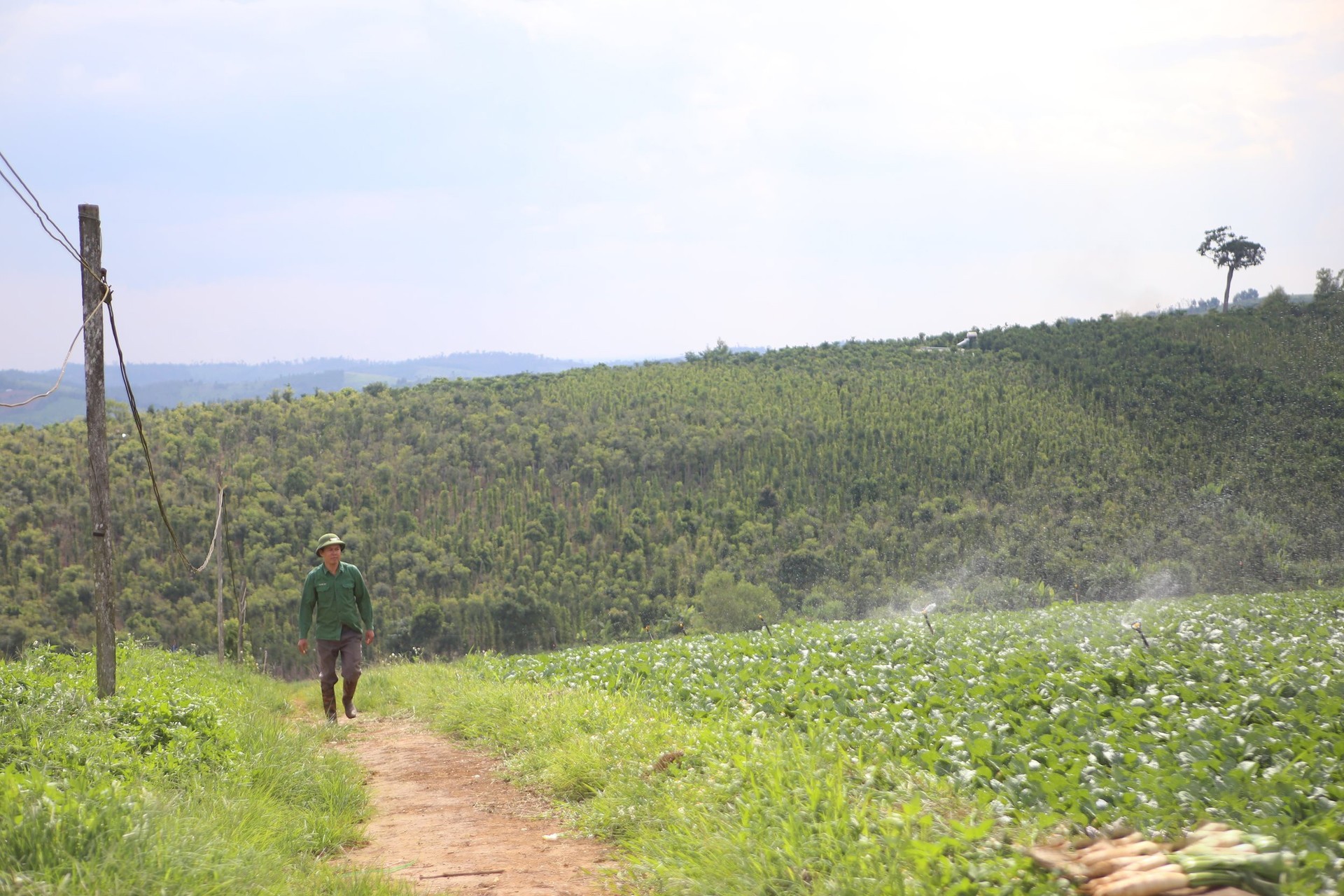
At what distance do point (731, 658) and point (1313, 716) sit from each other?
620 cm

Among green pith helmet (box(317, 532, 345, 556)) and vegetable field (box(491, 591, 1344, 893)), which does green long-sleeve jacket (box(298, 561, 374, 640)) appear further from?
vegetable field (box(491, 591, 1344, 893))

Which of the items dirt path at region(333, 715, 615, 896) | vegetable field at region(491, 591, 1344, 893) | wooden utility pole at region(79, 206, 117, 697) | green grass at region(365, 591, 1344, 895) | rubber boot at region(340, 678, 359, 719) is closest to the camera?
green grass at region(365, 591, 1344, 895)

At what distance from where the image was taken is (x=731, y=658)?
34.0 ft

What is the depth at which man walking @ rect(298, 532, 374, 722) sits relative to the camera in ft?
31.0

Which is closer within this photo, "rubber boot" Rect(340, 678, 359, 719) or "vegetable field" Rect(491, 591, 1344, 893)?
"vegetable field" Rect(491, 591, 1344, 893)

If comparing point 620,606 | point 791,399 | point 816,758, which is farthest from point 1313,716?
point 791,399

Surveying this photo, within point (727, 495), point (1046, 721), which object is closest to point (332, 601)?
point (1046, 721)

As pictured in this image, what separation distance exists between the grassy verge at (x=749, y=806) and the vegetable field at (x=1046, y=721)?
0.10ft

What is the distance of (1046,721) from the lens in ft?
18.6

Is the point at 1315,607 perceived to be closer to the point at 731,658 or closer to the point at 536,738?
the point at 731,658

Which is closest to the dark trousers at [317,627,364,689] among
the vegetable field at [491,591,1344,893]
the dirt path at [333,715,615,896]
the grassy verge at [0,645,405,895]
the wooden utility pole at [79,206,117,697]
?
the grassy verge at [0,645,405,895]

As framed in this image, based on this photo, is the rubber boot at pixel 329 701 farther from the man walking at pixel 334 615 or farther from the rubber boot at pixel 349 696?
the rubber boot at pixel 349 696

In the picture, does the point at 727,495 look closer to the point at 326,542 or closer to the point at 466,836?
the point at 326,542

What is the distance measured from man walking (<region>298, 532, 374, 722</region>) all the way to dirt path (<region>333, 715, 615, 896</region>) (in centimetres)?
187
